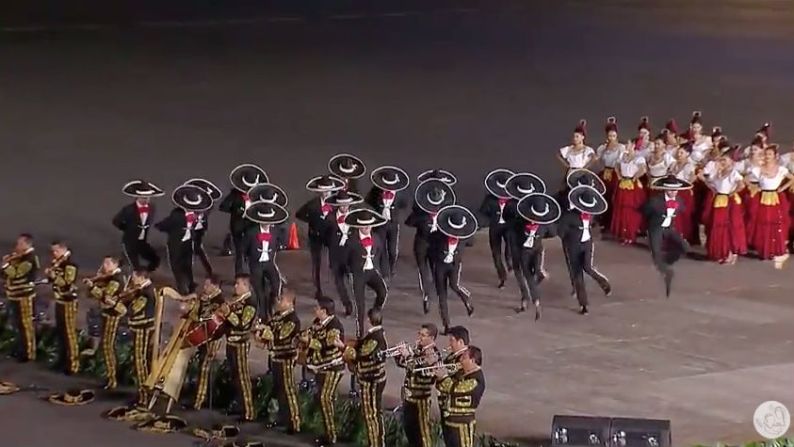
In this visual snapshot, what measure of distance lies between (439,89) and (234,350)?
85.2 ft

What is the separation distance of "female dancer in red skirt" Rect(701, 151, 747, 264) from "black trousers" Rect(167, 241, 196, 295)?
8182 millimetres

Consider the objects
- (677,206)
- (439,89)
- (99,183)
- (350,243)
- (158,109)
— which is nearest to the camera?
(350,243)

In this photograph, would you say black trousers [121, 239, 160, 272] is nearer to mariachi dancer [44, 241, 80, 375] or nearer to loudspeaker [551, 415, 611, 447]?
mariachi dancer [44, 241, 80, 375]

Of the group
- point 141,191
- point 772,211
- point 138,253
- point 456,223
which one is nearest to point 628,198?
point 772,211

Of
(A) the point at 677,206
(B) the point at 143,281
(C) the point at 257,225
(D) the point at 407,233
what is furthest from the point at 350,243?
(D) the point at 407,233

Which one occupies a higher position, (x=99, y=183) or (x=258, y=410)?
(x=99, y=183)

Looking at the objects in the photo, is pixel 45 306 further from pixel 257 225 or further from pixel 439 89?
pixel 439 89

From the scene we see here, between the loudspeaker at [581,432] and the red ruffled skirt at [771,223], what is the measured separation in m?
9.58

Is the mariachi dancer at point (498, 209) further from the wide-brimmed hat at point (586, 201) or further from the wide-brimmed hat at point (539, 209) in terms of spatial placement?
the wide-brimmed hat at point (586, 201)

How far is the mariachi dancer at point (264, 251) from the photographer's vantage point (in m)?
18.7

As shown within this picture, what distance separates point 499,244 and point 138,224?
4.96m

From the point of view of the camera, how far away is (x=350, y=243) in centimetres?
1888

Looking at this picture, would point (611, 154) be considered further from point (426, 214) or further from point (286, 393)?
point (286, 393)

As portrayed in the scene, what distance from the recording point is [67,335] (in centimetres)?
1778
